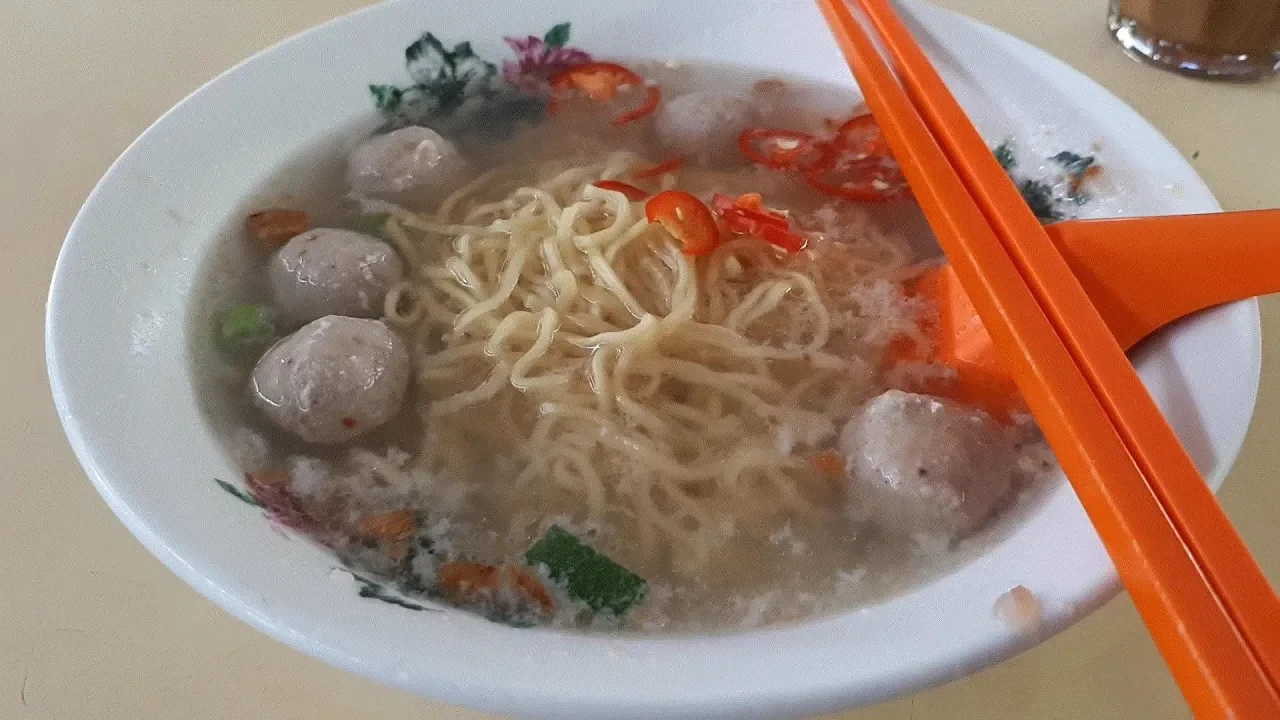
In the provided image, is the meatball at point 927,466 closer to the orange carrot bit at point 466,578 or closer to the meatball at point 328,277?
the orange carrot bit at point 466,578

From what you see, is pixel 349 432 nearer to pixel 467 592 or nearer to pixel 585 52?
pixel 467 592

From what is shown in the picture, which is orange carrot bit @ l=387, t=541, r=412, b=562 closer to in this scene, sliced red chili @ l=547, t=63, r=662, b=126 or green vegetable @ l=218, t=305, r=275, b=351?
green vegetable @ l=218, t=305, r=275, b=351

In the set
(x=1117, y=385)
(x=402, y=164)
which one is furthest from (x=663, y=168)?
(x=1117, y=385)

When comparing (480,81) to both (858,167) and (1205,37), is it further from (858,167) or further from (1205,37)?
(1205,37)

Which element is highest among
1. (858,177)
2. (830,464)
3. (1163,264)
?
(1163,264)

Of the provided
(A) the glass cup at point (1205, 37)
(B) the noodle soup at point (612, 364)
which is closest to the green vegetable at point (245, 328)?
(B) the noodle soup at point (612, 364)

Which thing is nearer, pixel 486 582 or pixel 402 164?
pixel 486 582

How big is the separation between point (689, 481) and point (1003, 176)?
1.87 ft

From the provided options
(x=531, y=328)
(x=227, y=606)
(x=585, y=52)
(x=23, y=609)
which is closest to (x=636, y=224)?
(x=531, y=328)

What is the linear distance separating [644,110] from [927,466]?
37.8 inches

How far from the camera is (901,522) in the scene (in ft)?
3.51

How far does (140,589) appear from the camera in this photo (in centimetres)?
111

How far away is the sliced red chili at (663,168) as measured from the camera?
1629 mm

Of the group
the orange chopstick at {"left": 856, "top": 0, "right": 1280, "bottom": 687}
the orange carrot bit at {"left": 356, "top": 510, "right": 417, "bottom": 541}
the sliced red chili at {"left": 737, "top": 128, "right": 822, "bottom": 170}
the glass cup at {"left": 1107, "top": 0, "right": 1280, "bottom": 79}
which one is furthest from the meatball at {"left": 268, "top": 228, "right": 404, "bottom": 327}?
the glass cup at {"left": 1107, "top": 0, "right": 1280, "bottom": 79}
